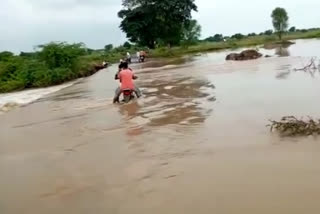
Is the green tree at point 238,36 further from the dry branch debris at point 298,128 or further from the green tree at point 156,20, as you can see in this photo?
the dry branch debris at point 298,128

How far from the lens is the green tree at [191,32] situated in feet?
215

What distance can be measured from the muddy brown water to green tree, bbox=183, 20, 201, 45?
5268 centimetres

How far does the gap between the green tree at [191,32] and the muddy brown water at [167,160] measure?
52.7 meters

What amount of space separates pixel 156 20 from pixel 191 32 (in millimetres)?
13856

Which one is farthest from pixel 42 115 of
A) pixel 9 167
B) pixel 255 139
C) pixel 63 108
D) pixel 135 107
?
pixel 255 139

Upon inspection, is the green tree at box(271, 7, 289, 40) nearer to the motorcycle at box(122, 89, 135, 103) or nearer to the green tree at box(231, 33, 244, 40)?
the green tree at box(231, 33, 244, 40)

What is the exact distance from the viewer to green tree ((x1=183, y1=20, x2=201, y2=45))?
215 feet

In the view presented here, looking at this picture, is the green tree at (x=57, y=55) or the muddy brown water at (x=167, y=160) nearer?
the muddy brown water at (x=167, y=160)

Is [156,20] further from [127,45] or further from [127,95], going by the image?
[127,95]

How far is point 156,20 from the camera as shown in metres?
61.2

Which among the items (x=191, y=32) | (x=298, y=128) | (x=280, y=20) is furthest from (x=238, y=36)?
(x=298, y=128)

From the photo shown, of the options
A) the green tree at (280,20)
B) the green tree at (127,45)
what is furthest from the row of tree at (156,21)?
the green tree at (280,20)

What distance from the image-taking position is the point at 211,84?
17.8m

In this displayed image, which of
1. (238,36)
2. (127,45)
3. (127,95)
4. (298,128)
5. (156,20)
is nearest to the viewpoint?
(298,128)
